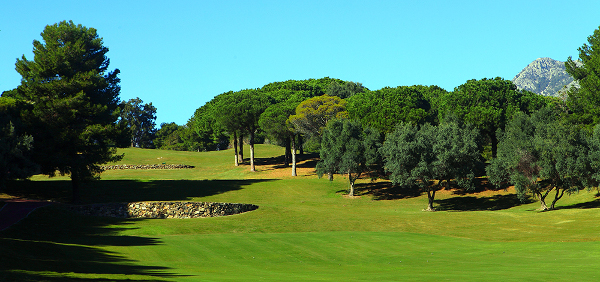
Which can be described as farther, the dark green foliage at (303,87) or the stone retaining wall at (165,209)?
the dark green foliage at (303,87)

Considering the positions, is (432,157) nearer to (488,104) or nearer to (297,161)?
(488,104)

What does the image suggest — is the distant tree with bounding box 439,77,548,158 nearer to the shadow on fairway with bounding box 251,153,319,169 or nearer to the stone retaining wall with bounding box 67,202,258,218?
the shadow on fairway with bounding box 251,153,319,169

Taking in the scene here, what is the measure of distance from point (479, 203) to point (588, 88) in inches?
843

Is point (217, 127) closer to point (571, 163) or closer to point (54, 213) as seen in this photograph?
point (54, 213)

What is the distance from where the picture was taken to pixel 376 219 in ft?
143

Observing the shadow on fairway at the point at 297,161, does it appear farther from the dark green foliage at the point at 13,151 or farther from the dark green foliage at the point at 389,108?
the dark green foliage at the point at 13,151

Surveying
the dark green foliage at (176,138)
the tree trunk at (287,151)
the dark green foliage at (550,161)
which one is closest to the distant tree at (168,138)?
the dark green foliage at (176,138)

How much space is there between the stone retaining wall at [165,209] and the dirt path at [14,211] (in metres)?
4.82


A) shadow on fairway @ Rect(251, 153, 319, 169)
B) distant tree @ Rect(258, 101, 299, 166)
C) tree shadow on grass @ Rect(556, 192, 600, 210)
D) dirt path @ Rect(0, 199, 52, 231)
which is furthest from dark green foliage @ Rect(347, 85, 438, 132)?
dirt path @ Rect(0, 199, 52, 231)

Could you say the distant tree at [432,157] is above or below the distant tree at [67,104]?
below

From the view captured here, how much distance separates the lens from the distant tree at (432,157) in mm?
53375

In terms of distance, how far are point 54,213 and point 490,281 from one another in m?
36.5

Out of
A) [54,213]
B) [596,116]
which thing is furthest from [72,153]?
[596,116]

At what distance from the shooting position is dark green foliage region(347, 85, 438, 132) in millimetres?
75312
